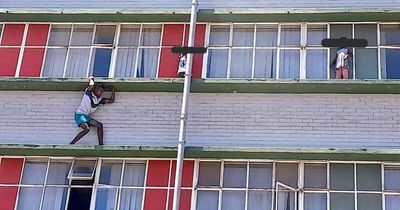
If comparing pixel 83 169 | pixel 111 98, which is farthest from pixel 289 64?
pixel 83 169

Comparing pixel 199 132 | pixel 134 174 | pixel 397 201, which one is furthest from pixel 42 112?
pixel 397 201

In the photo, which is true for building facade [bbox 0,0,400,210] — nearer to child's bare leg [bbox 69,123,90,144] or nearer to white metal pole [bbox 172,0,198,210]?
child's bare leg [bbox 69,123,90,144]

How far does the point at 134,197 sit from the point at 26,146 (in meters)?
2.45

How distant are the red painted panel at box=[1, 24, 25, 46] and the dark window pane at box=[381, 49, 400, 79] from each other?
7997 millimetres

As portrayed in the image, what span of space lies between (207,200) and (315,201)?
210cm

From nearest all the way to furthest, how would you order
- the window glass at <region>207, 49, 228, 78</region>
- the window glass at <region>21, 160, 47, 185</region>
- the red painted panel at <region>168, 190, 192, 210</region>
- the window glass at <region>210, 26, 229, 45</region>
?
the red painted panel at <region>168, 190, 192, 210</region> < the window glass at <region>21, 160, 47, 185</region> < the window glass at <region>207, 49, 228, 78</region> < the window glass at <region>210, 26, 229, 45</region>

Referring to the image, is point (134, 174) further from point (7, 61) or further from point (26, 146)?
point (7, 61)

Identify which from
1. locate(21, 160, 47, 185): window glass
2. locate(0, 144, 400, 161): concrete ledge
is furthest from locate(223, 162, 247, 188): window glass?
locate(21, 160, 47, 185): window glass

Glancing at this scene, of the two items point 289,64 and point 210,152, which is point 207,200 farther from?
point 289,64

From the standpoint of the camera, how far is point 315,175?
12.6 m

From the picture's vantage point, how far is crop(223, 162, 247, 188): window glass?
500 inches

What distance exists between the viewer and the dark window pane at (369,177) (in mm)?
12344

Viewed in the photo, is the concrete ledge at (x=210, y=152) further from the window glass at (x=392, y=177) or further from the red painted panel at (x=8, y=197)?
the red painted panel at (x=8, y=197)

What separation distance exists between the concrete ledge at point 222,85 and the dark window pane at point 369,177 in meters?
1.58
